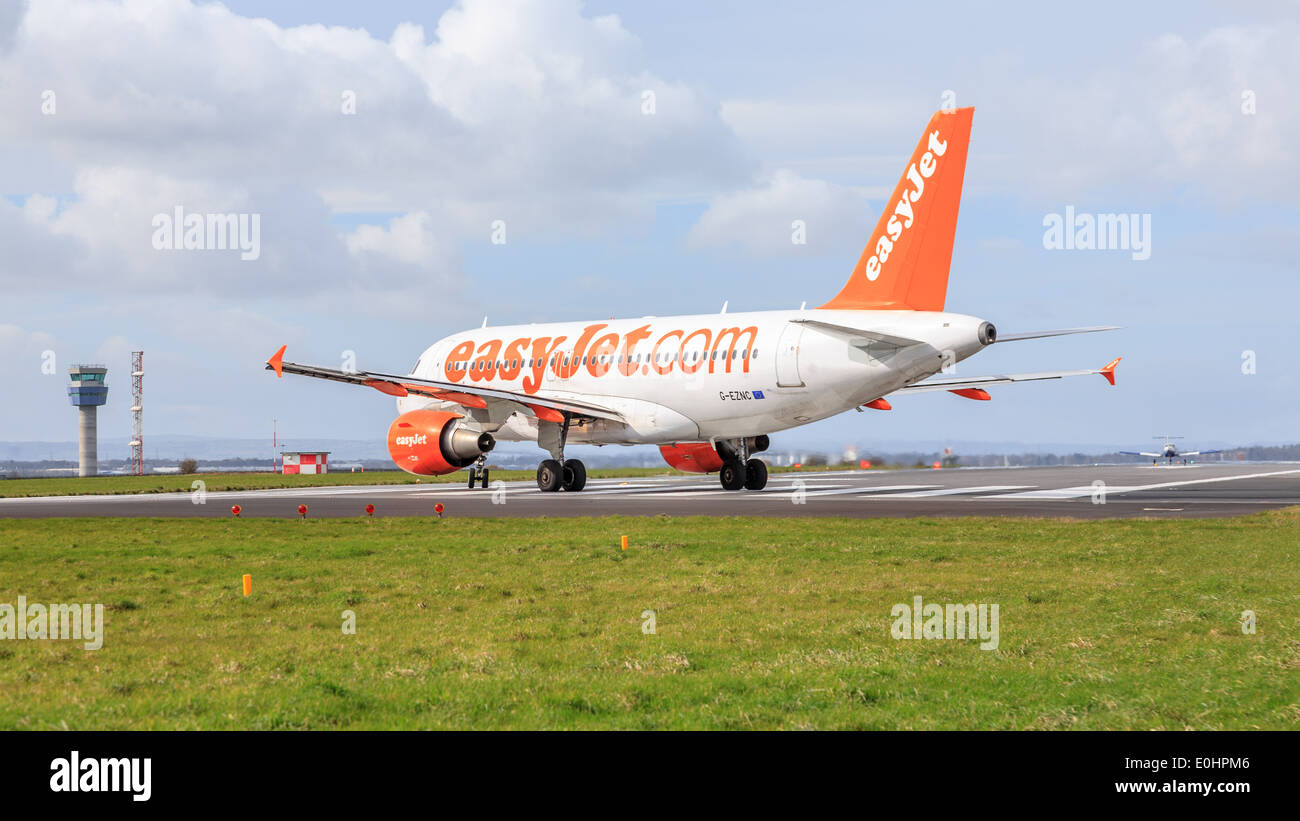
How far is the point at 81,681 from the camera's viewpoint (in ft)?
32.1

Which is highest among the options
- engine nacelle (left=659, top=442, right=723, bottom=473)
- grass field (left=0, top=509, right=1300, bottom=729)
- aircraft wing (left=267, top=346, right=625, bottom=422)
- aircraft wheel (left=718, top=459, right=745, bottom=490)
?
aircraft wing (left=267, top=346, right=625, bottom=422)

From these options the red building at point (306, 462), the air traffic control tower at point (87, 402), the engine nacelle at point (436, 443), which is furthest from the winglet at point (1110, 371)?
the air traffic control tower at point (87, 402)

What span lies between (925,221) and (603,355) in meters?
12.8

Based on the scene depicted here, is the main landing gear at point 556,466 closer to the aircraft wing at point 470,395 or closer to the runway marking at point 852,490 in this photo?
the aircraft wing at point 470,395

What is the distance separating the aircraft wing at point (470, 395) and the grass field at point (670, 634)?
15.4m

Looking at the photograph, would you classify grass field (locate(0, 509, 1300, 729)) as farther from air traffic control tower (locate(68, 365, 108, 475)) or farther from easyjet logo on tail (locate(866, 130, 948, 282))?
air traffic control tower (locate(68, 365, 108, 475))

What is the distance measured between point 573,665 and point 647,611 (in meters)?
3.08

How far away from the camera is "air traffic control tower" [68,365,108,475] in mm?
139750

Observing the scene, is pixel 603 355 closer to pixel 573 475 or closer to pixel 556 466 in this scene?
pixel 556 466

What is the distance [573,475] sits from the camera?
134 feet

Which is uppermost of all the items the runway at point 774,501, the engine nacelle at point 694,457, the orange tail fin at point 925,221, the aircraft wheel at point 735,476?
the orange tail fin at point 925,221

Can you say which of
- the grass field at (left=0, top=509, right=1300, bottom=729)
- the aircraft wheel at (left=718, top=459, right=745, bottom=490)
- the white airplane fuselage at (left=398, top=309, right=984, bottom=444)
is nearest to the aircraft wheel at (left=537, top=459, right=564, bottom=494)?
the white airplane fuselage at (left=398, top=309, right=984, bottom=444)

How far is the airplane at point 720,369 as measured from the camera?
31.2m

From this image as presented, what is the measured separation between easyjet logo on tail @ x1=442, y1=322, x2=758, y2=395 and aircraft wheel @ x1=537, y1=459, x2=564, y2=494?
314 cm
